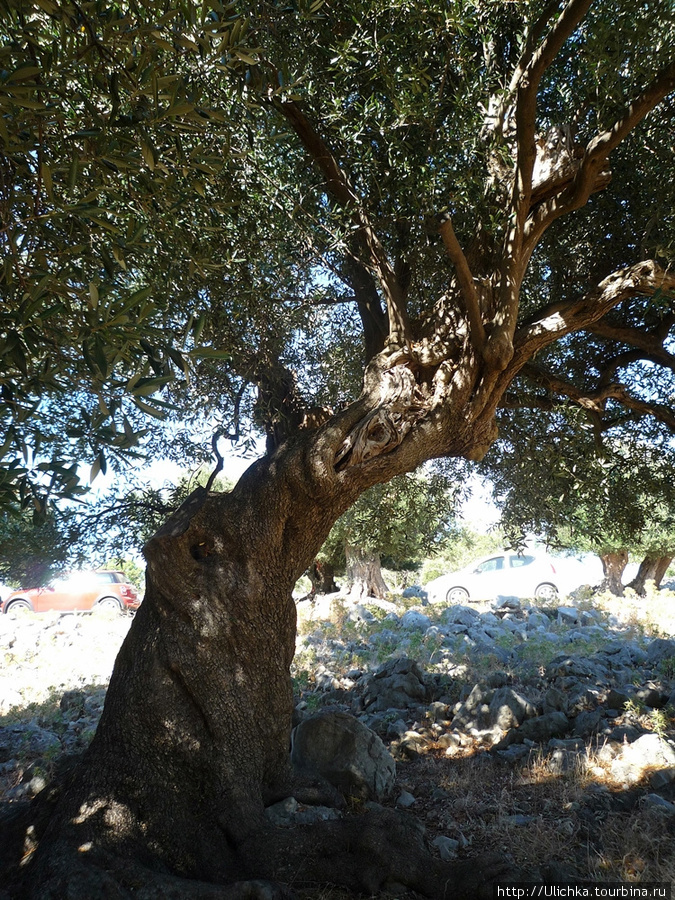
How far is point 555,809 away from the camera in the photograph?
4.56 metres

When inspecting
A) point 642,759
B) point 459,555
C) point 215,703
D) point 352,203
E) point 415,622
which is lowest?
point 642,759

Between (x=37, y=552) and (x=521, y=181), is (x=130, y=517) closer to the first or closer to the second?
(x=37, y=552)

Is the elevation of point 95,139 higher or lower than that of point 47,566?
higher

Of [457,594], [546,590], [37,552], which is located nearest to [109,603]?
[457,594]

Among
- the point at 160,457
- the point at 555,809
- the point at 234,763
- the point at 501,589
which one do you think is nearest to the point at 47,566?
the point at 160,457

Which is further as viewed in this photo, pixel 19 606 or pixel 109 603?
pixel 19 606

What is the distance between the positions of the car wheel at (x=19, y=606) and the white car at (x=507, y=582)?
1428 cm

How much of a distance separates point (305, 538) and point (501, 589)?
60.2 ft

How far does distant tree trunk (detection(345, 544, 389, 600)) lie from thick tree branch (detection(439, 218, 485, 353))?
14.3m

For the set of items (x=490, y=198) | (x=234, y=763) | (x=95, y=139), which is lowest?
(x=234, y=763)

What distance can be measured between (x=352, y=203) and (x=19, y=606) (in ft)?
76.2

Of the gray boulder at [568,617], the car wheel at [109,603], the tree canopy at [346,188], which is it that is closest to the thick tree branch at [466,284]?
the tree canopy at [346,188]

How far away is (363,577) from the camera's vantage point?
63.0 feet

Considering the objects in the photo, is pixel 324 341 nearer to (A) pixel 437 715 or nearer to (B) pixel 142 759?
(A) pixel 437 715
